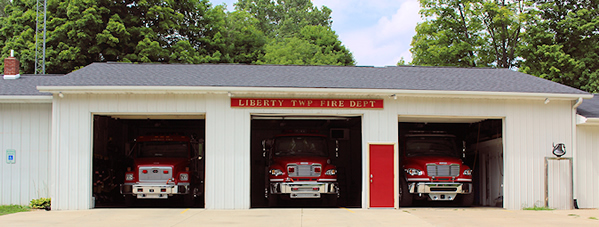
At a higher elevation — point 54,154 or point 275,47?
point 275,47

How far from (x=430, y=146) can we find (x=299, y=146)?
156 inches

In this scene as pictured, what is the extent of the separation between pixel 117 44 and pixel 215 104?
21.0 meters


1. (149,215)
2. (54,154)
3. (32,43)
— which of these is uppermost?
(32,43)

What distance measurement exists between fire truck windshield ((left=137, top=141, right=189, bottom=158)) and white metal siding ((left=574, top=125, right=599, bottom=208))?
1122 centimetres

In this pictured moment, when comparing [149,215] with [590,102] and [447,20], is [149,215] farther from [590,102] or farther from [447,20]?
[447,20]

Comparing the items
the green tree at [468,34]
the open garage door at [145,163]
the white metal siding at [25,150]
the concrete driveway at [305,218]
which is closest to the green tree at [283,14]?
the green tree at [468,34]

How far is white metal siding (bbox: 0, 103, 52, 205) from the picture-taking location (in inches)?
663

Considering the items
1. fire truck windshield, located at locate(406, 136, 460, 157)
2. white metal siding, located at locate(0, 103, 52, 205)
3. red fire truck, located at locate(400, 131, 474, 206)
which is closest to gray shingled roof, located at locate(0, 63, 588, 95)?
white metal siding, located at locate(0, 103, 52, 205)

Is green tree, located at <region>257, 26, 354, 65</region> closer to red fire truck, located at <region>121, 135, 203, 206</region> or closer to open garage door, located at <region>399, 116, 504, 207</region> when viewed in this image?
open garage door, located at <region>399, 116, 504, 207</region>

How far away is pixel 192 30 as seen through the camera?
39.7 metres

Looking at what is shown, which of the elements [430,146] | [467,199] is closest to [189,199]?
[430,146]

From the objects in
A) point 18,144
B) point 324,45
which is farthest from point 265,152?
point 324,45

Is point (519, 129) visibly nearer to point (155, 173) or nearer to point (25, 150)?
point (155, 173)

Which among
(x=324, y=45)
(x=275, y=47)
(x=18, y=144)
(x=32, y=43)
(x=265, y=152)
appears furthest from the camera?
(x=324, y=45)
